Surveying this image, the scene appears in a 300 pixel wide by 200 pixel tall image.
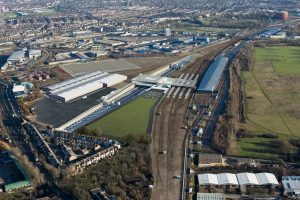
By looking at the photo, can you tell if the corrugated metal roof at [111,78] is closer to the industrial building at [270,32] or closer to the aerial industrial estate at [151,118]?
the aerial industrial estate at [151,118]

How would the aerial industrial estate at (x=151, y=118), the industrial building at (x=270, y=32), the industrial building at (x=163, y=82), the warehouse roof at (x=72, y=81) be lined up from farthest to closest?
1. the industrial building at (x=270, y=32)
2. the industrial building at (x=163, y=82)
3. the warehouse roof at (x=72, y=81)
4. the aerial industrial estate at (x=151, y=118)

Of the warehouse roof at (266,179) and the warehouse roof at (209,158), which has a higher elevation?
the warehouse roof at (209,158)

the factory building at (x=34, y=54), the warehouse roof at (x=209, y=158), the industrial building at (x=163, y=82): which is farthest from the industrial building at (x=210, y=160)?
the factory building at (x=34, y=54)

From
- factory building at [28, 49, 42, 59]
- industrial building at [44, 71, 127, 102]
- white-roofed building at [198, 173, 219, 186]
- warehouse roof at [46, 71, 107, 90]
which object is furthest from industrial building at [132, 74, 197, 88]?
factory building at [28, 49, 42, 59]

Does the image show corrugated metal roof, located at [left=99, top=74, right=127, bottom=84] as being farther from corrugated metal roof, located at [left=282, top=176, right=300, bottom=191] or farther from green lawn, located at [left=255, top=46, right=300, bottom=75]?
corrugated metal roof, located at [left=282, top=176, right=300, bottom=191]

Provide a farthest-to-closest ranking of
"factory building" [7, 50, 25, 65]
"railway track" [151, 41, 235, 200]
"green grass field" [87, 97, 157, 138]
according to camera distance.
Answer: "factory building" [7, 50, 25, 65] < "green grass field" [87, 97, 157, 138] < "railway track" [151, 41, 235, 200]

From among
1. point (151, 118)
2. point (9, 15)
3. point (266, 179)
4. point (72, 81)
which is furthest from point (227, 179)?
point (9, 15)

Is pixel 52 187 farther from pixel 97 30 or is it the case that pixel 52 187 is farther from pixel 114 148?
pixel 97 30
